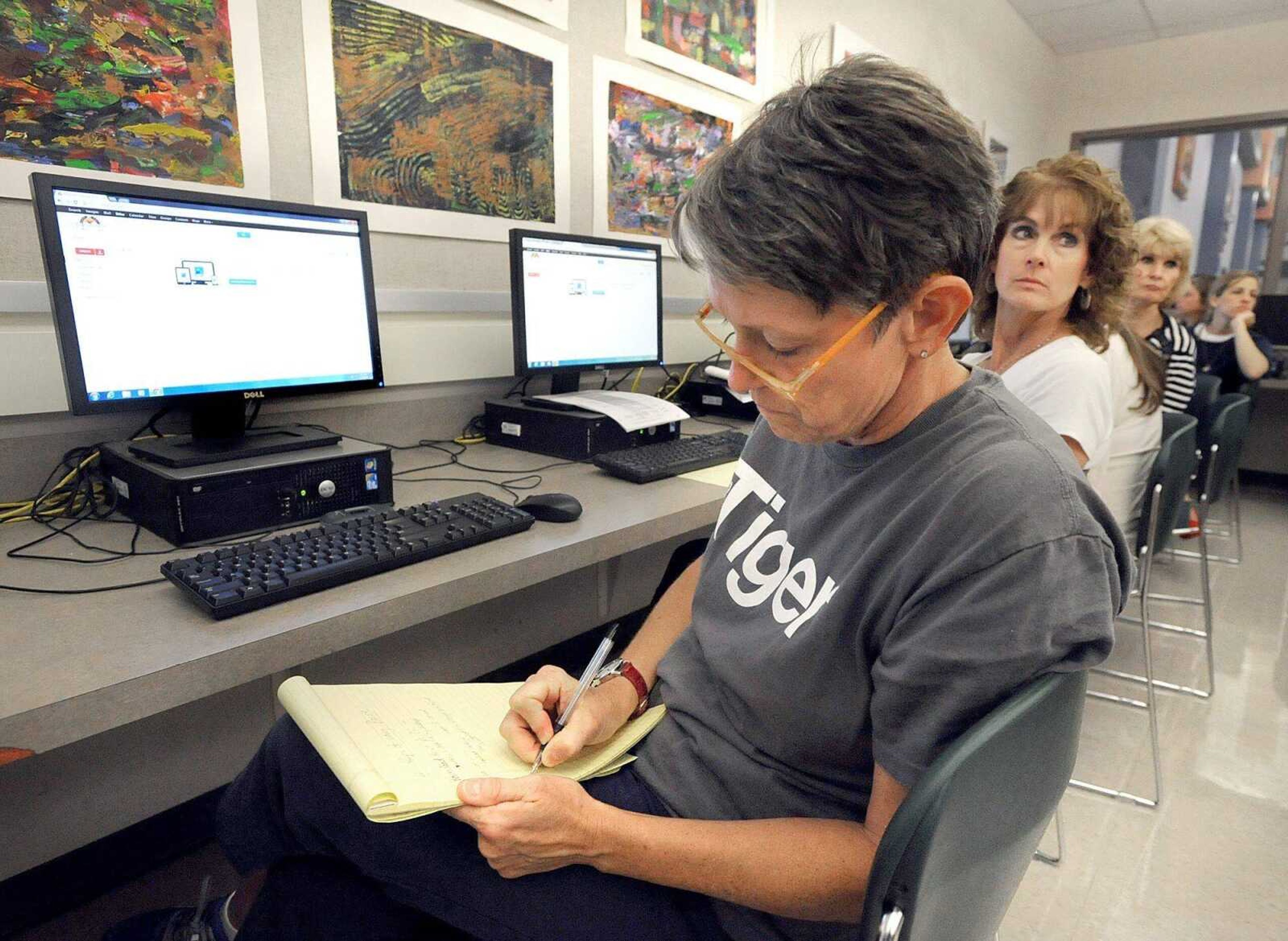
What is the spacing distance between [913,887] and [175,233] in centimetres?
114

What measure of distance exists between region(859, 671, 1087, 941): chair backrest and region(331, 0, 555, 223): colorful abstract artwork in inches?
57.3

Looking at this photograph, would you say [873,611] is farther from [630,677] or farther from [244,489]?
[244,489]

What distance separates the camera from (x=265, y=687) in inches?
59.3

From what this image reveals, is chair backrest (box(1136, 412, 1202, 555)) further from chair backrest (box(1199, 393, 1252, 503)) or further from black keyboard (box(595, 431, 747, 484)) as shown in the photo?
black keyboard (box(595, 431, 747, 484))

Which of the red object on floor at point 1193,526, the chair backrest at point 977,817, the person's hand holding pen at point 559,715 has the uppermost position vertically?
the chair backrest at point 977,817

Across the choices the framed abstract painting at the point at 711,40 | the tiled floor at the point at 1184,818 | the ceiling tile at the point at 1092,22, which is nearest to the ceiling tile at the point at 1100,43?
the ceiling tile at the point at 1092,22

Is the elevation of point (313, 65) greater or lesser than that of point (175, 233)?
greater

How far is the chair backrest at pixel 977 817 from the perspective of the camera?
48cm

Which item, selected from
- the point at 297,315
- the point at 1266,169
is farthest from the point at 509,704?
the point at 1266,169

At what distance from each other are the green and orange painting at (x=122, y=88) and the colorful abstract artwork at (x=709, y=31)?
1179mm

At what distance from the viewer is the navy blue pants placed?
0.69 metres

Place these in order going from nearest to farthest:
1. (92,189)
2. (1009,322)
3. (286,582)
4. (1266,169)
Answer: (286,582) < (92,189) < (1009,322) < (1266,169)

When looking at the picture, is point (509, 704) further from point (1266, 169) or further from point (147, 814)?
point (1266, 169)

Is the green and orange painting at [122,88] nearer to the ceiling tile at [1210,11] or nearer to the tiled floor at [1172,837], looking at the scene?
the tiled floor at [1172,837]
